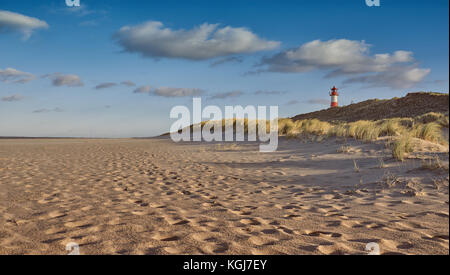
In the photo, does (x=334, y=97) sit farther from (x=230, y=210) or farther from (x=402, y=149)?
(x=230, y=210)

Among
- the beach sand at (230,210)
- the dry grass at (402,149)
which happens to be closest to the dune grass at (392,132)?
the dry grass at (402,149)

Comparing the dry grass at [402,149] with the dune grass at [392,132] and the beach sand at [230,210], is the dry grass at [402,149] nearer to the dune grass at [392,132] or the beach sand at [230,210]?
the dune grass at [392,132]

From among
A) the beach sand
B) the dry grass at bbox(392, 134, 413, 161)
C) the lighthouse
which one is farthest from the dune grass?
the lighthouse

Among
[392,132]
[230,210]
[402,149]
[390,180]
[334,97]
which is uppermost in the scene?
[334,97]

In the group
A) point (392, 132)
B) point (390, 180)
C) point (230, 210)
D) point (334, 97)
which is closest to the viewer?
point (230, 210)

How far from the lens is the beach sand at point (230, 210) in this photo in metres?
3.23

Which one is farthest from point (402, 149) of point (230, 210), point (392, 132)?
point (230, 210)

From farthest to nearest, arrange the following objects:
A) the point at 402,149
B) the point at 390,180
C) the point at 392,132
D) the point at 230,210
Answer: the point at 392,132, the point at 402,149, the point at 390,180, the point at 230,210

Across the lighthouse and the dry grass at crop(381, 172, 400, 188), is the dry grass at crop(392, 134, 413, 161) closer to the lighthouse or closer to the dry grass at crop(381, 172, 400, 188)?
the dry grass at crop(381, 172, 400, 188)

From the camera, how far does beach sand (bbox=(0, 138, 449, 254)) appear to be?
323cm

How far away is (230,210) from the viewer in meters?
4.74

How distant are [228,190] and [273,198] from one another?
3.68 feet

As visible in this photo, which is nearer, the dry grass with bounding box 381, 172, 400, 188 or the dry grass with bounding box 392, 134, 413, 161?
the dry grass with bounding box 381, 172, 400, 188
